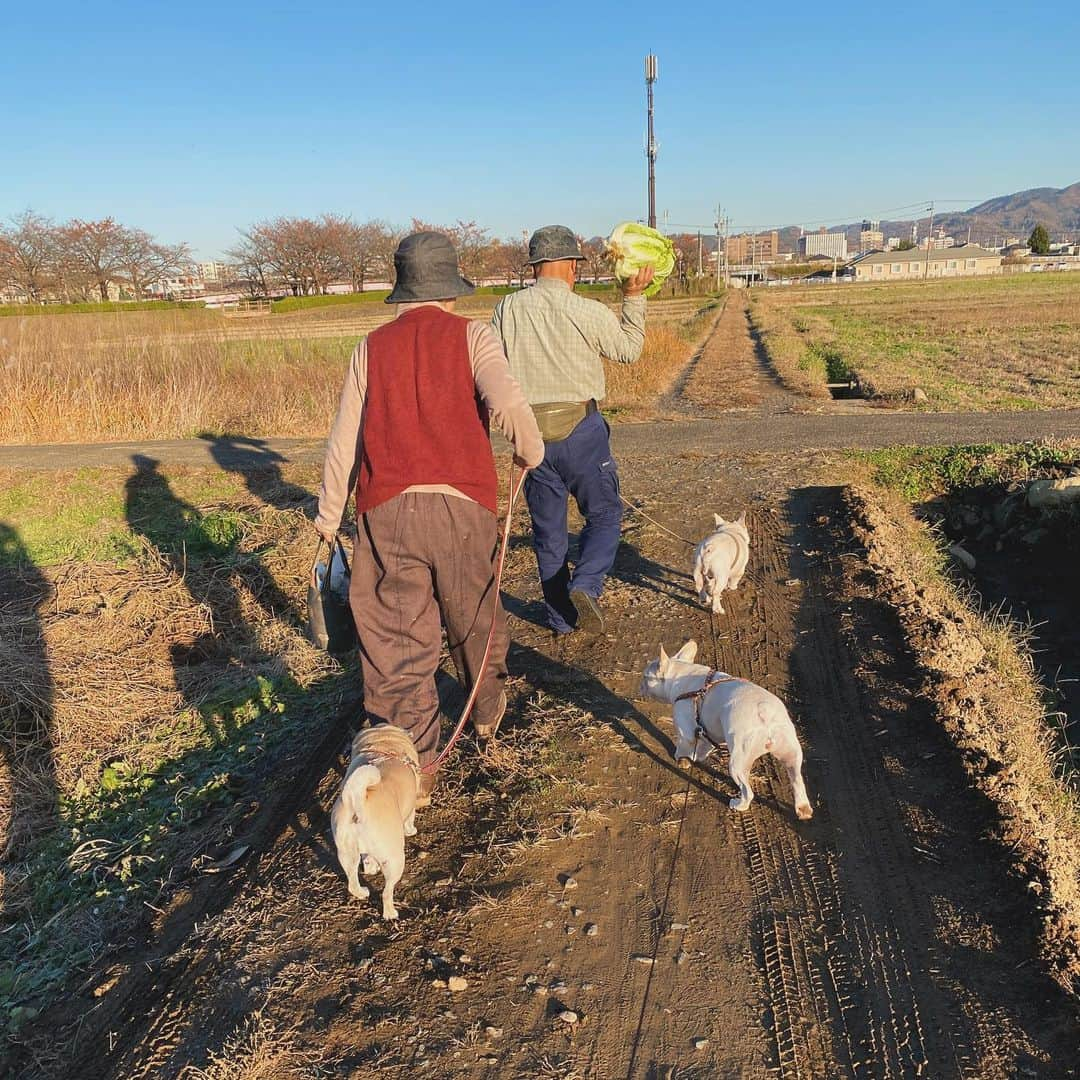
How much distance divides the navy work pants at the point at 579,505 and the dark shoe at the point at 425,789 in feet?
5.95

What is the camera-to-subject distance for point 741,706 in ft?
10.5

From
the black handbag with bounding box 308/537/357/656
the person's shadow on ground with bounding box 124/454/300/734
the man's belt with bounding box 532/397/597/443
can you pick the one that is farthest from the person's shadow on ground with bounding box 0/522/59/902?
the man's belt with bounding box 532/397/597/443

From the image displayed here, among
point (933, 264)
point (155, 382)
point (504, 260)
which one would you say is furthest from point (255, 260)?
point (933, 264)

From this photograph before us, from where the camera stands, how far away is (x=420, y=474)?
3119mm

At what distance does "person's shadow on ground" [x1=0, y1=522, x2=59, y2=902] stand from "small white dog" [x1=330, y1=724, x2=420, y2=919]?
2096 mm

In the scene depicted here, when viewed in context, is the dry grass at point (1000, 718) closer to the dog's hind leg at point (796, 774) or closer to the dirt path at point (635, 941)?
the dirt path at point (635, 941)

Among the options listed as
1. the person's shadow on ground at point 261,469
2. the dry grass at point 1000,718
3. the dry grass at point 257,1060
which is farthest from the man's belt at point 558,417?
the person's shadow on ground at point 261,469

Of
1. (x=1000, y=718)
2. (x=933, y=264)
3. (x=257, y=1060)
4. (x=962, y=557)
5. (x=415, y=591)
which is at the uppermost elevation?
(x=933, y=264)

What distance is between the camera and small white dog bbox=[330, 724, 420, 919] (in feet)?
8.68

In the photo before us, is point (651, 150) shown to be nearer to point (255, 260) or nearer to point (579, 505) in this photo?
point (579, 505)

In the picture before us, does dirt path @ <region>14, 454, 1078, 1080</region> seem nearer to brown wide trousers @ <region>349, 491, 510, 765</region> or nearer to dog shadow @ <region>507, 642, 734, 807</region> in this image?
dog shadow @ <region>507, 642, 734, 807</region>

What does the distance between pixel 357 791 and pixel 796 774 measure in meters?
1.75

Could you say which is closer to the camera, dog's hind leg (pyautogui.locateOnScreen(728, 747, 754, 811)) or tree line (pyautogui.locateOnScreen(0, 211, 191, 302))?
dog's hind leg (pyautogui.locateOnScreen(728, 747, 754, 811))

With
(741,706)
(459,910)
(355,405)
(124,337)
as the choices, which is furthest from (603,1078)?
(124,337)
